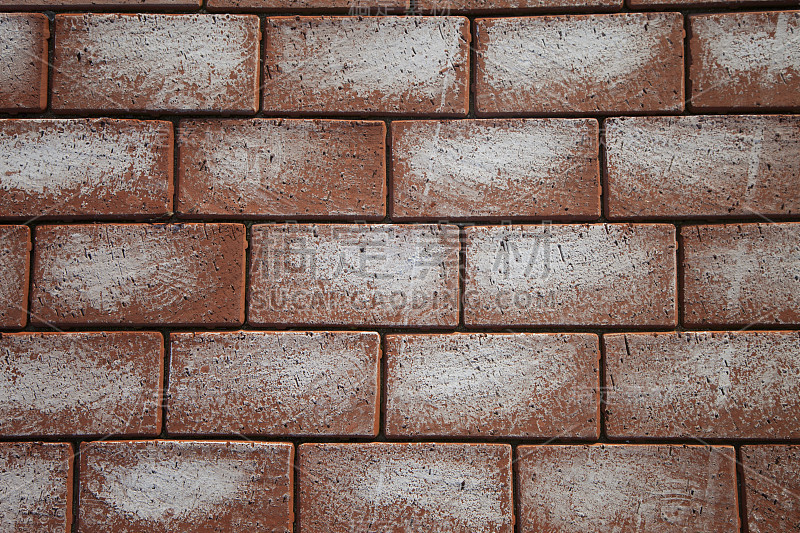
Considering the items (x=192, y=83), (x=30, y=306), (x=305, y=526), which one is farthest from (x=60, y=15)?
(x=305, y=526)

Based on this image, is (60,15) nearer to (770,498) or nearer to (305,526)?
(305,526)

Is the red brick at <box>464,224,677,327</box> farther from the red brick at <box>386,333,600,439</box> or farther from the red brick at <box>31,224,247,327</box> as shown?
the red brick at <box>31,224,247,327</box>

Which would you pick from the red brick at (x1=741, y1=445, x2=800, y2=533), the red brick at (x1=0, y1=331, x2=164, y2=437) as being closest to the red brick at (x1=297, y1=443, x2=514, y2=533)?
the red brick at (x1=0, y1=331, x2=164, y2=437)

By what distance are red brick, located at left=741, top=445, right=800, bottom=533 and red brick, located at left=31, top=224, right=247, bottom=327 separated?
134 centimetres

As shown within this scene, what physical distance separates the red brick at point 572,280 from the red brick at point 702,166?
0.09 metres

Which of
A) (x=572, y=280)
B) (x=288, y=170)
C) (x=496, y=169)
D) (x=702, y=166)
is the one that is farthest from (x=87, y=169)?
(x=702, y=166)

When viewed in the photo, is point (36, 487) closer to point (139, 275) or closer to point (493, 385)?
point (139, 275)

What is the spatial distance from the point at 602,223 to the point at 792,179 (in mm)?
501

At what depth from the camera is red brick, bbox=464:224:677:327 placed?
1166 mm

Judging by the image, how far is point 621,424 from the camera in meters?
1.16

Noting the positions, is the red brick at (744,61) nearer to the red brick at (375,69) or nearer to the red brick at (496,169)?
the red brick at (496,169)

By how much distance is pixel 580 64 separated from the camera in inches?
47.2

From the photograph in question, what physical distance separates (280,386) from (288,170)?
0.55 m

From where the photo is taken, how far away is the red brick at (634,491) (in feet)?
3.76
